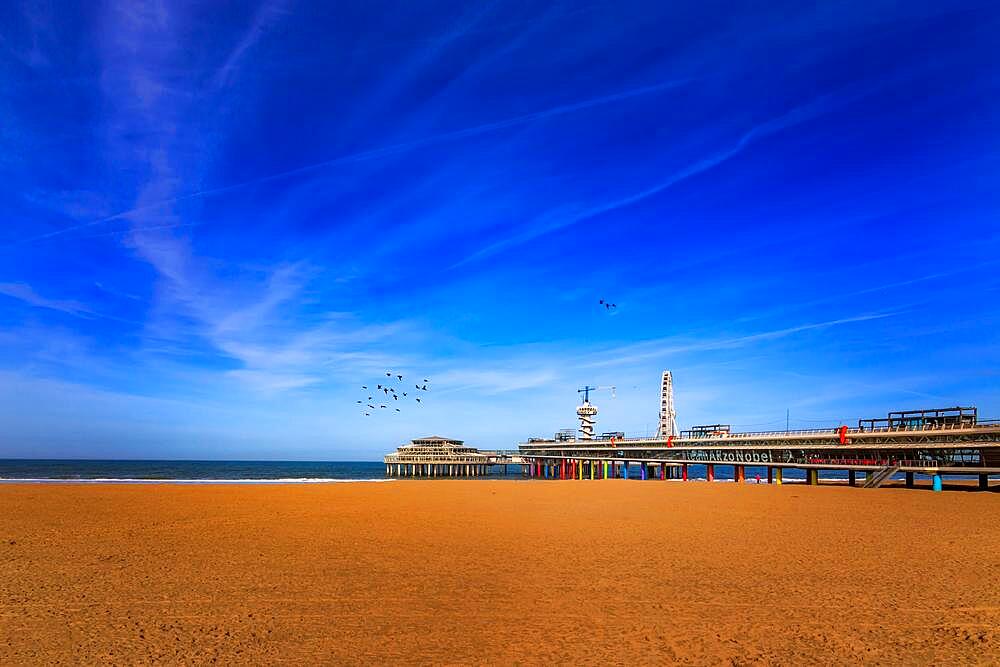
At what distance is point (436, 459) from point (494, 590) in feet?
308

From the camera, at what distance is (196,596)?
9.71 m

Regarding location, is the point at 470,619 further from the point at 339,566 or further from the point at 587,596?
the point at 339,566

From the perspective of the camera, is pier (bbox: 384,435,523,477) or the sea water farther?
pier (bbox: 384,435,523,477)

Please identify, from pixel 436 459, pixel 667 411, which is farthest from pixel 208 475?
pixel 667 411

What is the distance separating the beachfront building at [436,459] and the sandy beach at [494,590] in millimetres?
82468

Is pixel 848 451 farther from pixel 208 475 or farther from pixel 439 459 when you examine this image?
pixel 208 475

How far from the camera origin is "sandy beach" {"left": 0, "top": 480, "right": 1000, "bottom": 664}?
7328 mm

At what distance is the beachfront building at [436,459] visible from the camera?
10156cm

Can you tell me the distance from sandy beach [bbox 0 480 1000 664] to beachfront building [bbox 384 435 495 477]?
82468 millimetres

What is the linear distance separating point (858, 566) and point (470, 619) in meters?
8.86

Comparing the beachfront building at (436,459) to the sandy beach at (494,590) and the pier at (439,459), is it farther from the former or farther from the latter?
the sandy beach at (494,590)

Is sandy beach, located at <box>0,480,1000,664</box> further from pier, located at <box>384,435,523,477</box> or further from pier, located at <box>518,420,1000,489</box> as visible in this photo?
pier, located at <box>384,435,523,477</box>

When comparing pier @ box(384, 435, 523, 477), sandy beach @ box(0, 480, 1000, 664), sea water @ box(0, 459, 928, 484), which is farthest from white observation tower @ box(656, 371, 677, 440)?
sandy beach @ box(0, 480, 1000, 664)

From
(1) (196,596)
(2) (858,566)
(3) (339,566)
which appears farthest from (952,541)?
(1) (196,596)
